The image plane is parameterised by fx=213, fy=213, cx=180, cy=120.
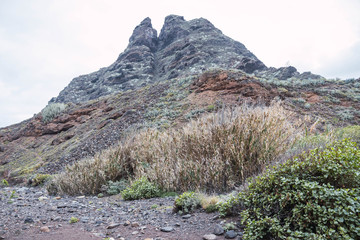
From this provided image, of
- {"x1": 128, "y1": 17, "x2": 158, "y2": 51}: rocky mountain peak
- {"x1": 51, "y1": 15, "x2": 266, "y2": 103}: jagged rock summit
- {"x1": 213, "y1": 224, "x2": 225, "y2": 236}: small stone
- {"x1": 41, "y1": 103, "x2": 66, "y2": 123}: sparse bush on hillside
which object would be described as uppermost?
{"x1": 128, "y1": 17, "x2": 158, "y2": 51}: rocky mountain peak

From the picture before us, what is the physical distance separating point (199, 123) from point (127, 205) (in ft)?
8.29

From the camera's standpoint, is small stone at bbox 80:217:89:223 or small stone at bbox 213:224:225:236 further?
small stone at bbox 80:217:89:223

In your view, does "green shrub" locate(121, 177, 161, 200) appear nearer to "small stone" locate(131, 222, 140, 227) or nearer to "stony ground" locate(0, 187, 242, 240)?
"stony ground" locate(0, 187, 242, 240)

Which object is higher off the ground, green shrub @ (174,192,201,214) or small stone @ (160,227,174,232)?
green shrub @ (174,192,201,214)

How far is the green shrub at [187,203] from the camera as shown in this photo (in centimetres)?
327

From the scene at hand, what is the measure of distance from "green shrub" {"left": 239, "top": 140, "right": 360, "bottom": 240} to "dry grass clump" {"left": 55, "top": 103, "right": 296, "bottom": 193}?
0.95m

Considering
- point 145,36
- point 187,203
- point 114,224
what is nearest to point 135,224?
point 114,224

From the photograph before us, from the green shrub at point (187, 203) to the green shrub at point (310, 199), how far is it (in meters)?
0.96

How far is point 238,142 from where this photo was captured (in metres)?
4.28

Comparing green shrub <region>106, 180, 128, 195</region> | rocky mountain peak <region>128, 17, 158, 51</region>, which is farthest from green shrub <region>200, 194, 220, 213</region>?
rocky mountain peak <region>128, 17, 158, 51</region>

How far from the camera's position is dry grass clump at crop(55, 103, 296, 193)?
4137mm

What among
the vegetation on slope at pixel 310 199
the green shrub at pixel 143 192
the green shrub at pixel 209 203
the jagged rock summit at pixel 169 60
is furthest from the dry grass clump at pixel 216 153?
the jagged rock summit at pixel 169 60

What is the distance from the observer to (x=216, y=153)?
4.36m

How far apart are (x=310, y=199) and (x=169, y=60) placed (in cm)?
5097
